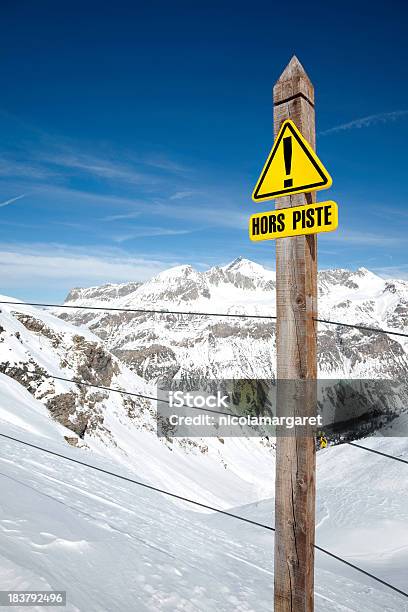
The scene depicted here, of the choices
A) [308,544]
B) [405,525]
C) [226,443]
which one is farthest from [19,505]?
[226,443]

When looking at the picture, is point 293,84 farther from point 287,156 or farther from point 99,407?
point 99,407

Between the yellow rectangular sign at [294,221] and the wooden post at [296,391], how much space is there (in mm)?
64

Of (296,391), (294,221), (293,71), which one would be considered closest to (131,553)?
(296,391)

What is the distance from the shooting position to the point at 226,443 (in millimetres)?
83000

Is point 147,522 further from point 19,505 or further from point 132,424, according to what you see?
point 132,424

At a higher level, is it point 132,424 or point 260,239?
point 260,239

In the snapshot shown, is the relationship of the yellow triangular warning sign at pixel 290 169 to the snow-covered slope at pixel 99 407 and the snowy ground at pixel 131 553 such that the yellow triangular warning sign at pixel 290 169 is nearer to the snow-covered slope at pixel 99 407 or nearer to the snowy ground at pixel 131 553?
the snowy ground at pixel 131 553

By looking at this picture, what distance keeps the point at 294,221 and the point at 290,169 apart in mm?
443

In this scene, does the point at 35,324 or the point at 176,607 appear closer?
the point at 176,607

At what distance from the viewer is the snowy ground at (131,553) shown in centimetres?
482

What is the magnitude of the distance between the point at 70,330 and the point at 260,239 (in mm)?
57967

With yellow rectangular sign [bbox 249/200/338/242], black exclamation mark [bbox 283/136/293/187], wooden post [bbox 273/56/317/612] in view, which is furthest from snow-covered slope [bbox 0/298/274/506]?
black exclamation mark [bbox 283/136/293/187]

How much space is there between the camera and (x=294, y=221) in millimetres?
3516

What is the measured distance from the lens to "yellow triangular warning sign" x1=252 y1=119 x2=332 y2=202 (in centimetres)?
340
